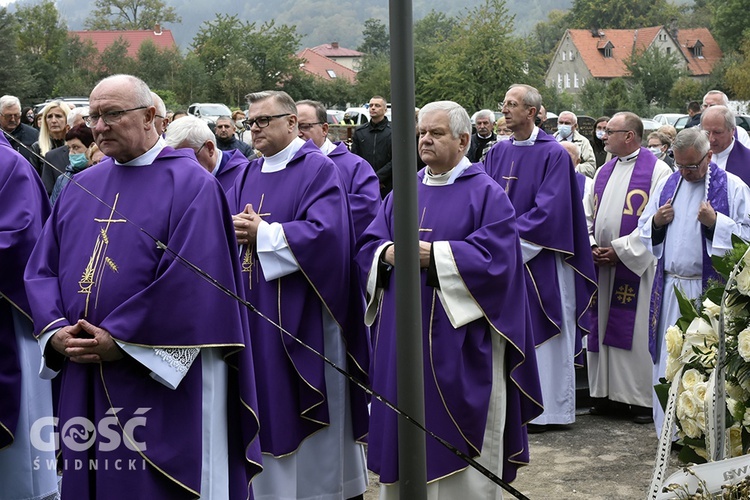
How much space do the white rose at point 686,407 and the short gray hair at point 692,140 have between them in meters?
3.76

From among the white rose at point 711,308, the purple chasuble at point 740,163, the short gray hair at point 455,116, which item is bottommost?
the white rose at point 711,308

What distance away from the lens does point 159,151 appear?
435 centimetres

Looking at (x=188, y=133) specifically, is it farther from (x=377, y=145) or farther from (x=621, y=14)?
(x=621, y=14)

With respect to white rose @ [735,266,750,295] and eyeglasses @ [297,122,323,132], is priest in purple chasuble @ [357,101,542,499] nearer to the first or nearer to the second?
white rose @ [735,266,750,295]

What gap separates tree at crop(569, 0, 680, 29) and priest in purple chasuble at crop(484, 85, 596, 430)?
3478 inches

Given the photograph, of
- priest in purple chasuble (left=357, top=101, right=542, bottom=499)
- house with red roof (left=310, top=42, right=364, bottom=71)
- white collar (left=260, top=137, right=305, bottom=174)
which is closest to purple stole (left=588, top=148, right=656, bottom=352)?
priest in purple chasuble (left=357, top=101, right=542, bottom=499)

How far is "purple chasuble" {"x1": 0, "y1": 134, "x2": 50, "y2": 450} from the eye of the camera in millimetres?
4762

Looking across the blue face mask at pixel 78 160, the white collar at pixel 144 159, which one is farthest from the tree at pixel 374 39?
the white collar at pixel 144 159

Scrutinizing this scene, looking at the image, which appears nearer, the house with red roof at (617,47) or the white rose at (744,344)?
the white rose at (744,344)

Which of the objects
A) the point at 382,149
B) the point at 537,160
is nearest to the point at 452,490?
the point at 537,160

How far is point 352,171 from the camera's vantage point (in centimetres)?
736

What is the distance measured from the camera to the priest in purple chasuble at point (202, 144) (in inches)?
247

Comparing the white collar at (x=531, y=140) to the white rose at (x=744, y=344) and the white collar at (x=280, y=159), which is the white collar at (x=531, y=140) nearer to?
the white collar at (x=280, y=159)

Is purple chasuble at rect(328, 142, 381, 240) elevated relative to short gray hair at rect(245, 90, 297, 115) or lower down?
lower down
